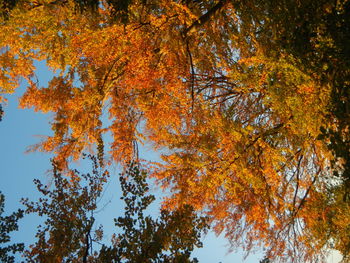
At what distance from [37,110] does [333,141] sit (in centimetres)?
976

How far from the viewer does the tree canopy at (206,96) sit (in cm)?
583

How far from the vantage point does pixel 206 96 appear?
1062cm

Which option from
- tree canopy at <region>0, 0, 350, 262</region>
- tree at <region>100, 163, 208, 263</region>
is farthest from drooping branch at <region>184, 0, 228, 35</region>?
tree at <region>100, 163, 208, 263</region>

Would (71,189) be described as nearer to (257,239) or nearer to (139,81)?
(139,81)

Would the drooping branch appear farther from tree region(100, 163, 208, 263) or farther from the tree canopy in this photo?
tree region(100, 163, 208, 263)

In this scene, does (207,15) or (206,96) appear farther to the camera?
(206,96)

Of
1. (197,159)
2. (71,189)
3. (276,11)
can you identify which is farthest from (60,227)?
(276,11)

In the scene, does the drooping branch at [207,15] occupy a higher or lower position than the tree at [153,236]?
higher

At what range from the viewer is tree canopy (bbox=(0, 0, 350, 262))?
19.1ft

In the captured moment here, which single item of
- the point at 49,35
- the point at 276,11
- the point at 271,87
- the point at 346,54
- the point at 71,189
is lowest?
the point at 346,54

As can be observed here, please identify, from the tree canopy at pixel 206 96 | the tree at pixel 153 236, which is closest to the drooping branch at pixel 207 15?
the tree canopy at pixel 206 96

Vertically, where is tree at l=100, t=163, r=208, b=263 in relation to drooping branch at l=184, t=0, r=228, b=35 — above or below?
below

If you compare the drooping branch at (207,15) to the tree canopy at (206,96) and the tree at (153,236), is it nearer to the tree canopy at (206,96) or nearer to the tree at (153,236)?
the tree canopy at (206,96)

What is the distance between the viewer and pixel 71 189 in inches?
315
